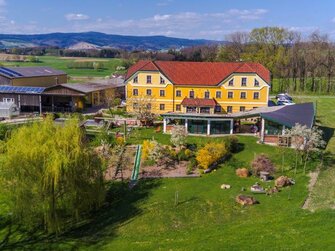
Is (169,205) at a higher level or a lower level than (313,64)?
lower

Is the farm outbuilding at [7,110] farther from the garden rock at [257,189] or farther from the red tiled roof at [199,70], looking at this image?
the garden rock at [257,189]

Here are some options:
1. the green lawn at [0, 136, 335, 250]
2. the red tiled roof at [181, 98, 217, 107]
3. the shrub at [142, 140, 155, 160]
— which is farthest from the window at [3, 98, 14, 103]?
the green lawn at [0, 136, 335, 250]

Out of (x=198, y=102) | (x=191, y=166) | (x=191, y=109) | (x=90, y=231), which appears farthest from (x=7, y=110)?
(x=90, y=231)

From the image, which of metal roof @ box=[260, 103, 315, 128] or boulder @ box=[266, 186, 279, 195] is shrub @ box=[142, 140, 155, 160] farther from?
metal roof @ box=[260, 103, 315, 128]

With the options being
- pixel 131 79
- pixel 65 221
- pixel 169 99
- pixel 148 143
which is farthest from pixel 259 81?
pixel 65 221

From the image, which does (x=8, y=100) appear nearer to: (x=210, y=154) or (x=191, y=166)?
(x=191, y=166)

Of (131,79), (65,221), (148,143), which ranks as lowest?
(65,221)

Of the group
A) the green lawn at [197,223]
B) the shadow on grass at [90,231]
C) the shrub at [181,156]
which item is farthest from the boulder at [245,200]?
the shrub at [181,156]

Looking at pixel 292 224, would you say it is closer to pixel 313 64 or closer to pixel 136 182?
pixel 136 182
